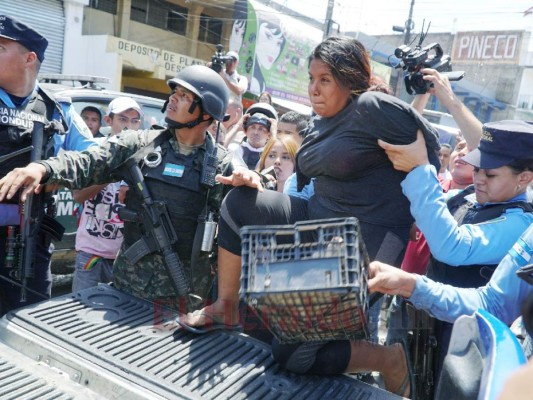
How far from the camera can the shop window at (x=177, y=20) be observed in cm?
1791

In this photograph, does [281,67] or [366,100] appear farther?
[281,67]

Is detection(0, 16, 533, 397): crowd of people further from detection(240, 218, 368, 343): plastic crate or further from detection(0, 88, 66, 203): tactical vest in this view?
detection(240, 218, 368, 343): plastic crate

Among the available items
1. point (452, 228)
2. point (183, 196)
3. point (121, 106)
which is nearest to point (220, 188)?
point (183, 196)

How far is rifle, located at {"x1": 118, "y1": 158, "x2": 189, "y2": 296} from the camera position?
A: 2.58 meters

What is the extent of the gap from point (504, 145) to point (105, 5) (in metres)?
15.9

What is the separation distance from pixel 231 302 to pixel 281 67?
16.1 meters

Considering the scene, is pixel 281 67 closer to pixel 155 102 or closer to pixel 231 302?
pixel 155 102

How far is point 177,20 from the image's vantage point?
18.2m

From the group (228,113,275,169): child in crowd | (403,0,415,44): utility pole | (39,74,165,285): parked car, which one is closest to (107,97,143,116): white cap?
(39,74,165,285): parked car

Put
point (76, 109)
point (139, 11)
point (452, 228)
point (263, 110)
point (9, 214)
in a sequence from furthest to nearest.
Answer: point (139, 11), point (263, 110), point (76, 109), point (9, 214), point (452, 228)

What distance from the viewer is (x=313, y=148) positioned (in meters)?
2.03

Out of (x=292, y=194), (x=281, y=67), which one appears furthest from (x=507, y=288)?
(x=281, y=67)

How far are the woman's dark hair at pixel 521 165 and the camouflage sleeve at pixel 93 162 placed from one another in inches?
72.0

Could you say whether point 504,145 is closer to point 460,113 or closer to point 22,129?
point 460,113
